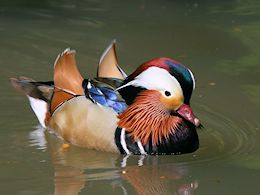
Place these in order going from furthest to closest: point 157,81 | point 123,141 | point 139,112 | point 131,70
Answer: point 131,70
point 139,112
point 123,141
point 157,81

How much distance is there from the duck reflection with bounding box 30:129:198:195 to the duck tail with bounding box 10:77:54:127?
1.32ft

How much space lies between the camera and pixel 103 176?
5.70 metres

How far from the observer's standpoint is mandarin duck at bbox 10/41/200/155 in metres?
5.98

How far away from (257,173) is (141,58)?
2.87m

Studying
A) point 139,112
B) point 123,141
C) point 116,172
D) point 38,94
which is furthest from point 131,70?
point 116,172

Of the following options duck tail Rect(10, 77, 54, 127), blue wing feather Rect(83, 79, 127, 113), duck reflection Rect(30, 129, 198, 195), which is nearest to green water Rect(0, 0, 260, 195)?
duck reflection Rect(30, 129, 198, 195)

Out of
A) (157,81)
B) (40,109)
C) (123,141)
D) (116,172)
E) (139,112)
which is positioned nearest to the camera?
(116,172)

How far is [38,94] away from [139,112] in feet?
3.35

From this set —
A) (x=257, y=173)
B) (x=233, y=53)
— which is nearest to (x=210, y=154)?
(x=257, y=173)

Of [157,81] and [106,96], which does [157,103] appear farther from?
[106,96]

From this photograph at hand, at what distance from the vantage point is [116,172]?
228 inches

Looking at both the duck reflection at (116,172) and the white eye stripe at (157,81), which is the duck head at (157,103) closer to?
the white eye stripe at (157,81)

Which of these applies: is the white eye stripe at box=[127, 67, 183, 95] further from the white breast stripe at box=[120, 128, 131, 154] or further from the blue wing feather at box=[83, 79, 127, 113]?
the white breast stripe at box=[120, 128, 131, 154]

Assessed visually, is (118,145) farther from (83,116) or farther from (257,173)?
(257,173)
